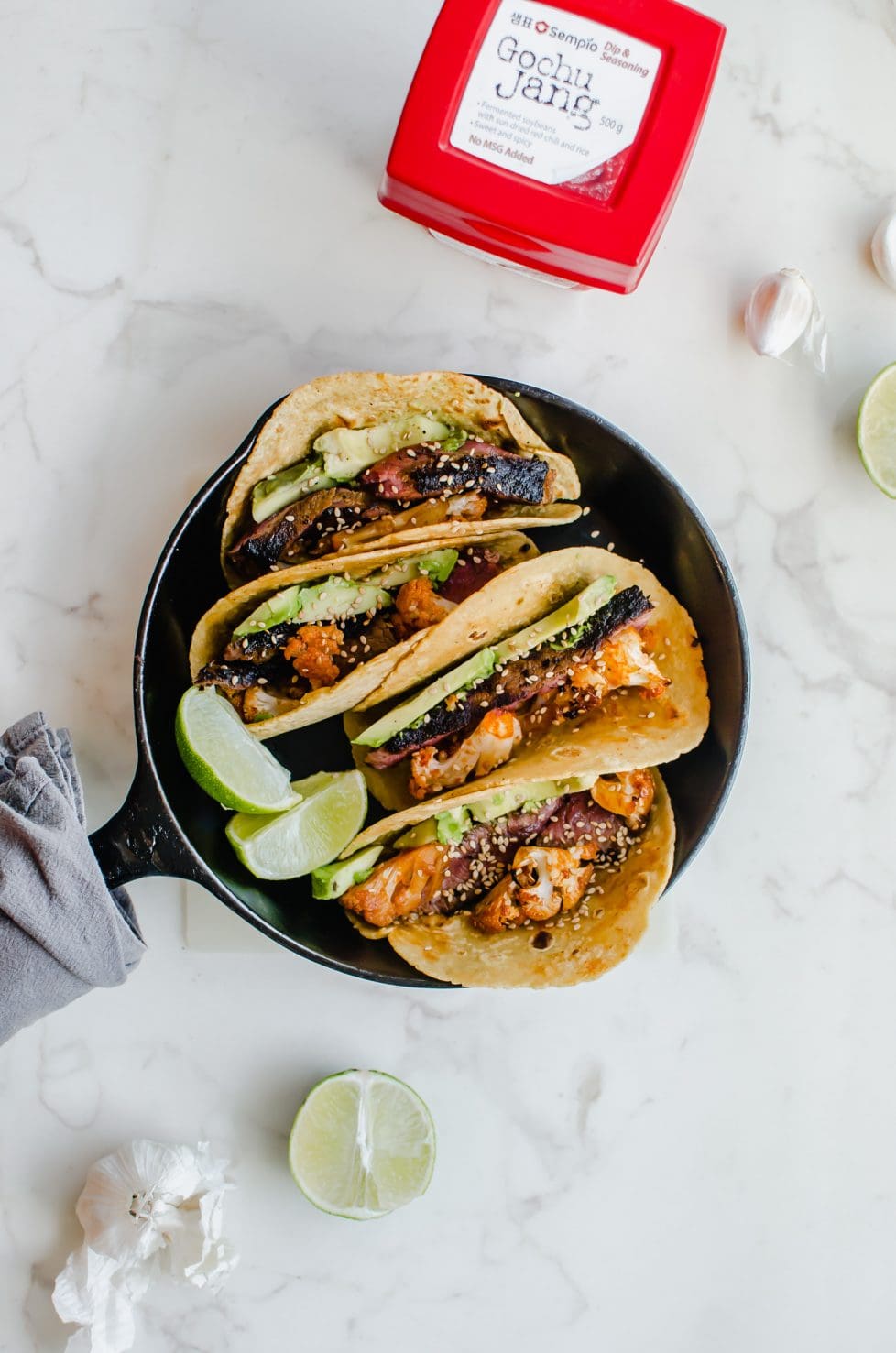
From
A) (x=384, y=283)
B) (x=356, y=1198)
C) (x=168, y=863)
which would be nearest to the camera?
(x=168, y=863)

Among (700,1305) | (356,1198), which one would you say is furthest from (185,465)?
(700,1305)

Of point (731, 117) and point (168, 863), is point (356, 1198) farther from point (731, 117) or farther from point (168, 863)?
point (731, 117)

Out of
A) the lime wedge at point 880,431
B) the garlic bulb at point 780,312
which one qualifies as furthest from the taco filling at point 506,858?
the garlic bulb at point 780,312

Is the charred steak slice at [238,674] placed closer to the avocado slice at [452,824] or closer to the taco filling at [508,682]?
the taco filling at [508,682]

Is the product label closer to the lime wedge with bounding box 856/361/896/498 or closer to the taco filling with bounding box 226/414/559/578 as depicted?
the taco filling with bounding box 226/414/559/578

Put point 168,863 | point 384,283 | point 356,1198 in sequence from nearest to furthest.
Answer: point 168,863 < point 356,1198 < point 384,283

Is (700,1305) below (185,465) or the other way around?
below
